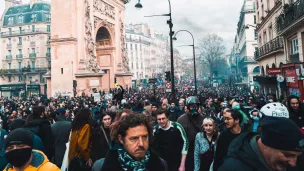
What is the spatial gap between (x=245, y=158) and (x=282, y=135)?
0.96 ft

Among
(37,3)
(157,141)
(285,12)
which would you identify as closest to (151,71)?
(37,3)

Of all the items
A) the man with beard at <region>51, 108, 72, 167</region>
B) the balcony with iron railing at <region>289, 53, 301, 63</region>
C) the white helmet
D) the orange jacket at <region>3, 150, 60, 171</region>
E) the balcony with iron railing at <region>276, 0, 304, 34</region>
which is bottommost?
the man with beard at <region>51, 108, 72, 167</region>

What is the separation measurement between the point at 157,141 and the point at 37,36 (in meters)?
55.8

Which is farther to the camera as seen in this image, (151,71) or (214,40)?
(151,71)

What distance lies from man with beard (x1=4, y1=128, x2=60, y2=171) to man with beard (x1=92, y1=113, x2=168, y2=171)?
2.34 feet

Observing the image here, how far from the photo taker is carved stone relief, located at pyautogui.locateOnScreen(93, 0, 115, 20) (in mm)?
36406

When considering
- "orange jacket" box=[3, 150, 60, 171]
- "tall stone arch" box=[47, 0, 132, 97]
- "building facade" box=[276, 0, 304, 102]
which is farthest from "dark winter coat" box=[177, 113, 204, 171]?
"tall stone arch" box=[47, 0, 132, 97]

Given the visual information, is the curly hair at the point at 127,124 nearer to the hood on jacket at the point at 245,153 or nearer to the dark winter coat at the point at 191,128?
the hood on jacket at the point at 245,153

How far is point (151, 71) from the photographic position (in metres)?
Answer: 104

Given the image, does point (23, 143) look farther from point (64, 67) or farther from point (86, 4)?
point (86, 4)

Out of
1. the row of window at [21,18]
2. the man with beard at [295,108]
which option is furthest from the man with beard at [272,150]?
the row of window at [21,18]

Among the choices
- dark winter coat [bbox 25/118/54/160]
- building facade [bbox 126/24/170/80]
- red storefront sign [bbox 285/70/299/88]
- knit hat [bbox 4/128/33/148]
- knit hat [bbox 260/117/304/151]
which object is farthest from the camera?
building facade [bbox 126/24/170/80]

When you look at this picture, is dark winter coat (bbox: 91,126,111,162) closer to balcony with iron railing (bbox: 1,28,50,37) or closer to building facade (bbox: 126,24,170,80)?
balcony with iron railing (bbox: 1,28,50,37)

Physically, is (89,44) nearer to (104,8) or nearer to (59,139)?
(104,8)
